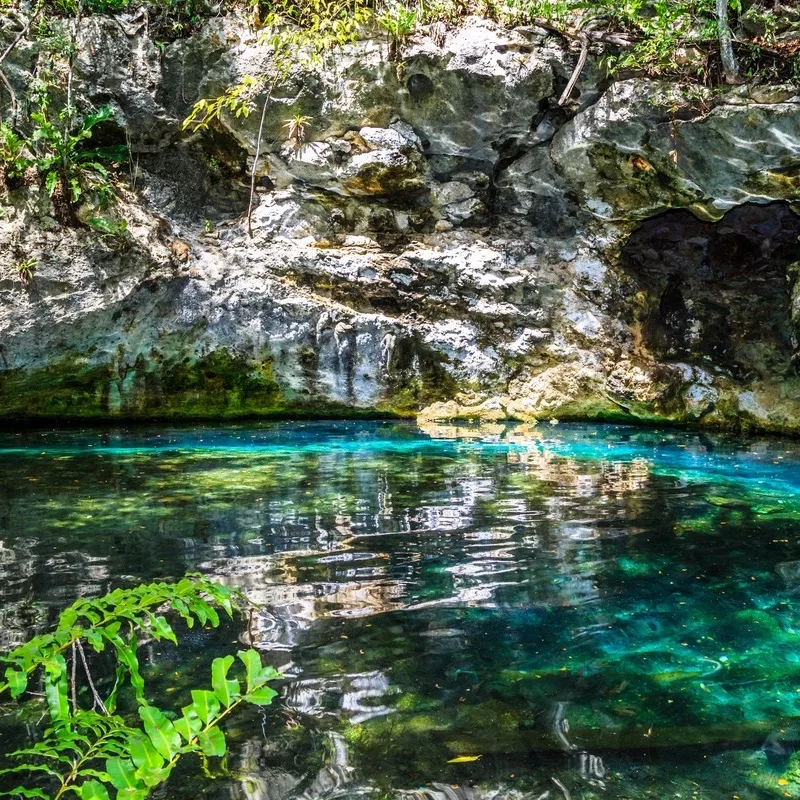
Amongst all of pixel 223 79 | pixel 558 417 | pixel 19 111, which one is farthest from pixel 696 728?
pixel 19 111

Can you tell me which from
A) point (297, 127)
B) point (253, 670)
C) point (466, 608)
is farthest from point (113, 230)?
point (253, 670)

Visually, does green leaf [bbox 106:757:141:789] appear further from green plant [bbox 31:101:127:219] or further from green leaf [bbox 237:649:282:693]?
green plant [bbox 31:101:127:219]

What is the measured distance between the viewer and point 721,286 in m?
13.1

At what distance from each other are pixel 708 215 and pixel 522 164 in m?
3.48

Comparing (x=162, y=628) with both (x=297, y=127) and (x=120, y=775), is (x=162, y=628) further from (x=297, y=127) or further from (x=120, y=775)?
(x=297, y=127)

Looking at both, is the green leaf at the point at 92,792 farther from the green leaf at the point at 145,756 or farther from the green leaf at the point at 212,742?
the green leaf at the point at 212,742

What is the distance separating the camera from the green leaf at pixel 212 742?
127cm

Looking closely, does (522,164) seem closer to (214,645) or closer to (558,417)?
(558,417)

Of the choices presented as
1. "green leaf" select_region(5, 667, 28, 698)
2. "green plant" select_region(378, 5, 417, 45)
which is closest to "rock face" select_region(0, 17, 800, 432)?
"green plant" select_region(378, 5, 417, 45)

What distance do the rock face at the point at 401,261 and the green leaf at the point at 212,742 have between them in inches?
459

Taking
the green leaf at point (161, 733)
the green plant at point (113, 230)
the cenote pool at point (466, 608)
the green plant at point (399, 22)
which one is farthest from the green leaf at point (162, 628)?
the green plant at point (399, 22)

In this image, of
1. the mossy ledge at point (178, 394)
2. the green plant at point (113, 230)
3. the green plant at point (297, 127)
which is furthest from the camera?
the green plant at point (297, 127)

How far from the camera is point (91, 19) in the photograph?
1241 cm

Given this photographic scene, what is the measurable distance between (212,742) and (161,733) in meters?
0.10
